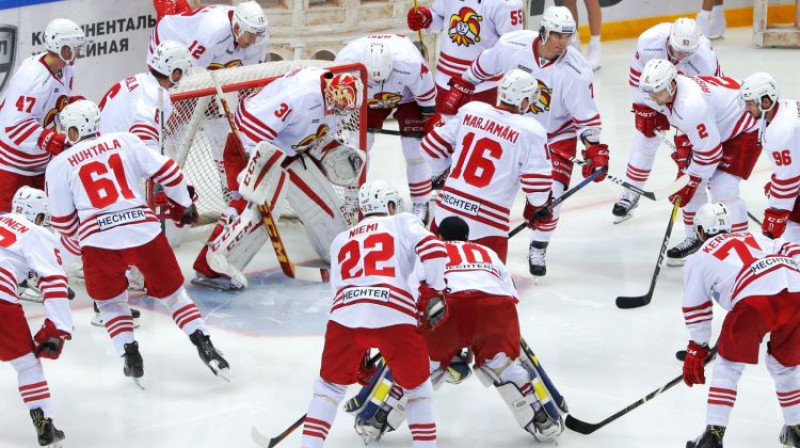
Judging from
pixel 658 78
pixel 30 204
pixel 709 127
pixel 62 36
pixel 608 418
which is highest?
pixel 62 36

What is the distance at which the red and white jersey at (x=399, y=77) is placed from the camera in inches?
273

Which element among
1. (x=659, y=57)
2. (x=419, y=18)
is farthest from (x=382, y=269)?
(x=419, y=18)

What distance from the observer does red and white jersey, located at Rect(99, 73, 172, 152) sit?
589cm

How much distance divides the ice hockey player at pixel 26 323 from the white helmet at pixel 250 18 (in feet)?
7.36

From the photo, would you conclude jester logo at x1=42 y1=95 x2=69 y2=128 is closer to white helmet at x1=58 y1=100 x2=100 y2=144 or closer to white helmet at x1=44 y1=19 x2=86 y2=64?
white helmet at x1=44 y1=19 x2=86 y2=64

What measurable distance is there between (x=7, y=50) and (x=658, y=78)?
12.3 ft

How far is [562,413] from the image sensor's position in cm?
493

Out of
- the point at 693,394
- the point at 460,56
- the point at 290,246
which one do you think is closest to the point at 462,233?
the point at 693,394

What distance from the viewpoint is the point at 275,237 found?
6430 millimetres

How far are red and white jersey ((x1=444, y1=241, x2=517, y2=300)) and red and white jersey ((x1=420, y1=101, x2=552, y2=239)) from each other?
2.97 ft

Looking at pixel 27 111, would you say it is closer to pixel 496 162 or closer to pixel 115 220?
pixel 115 220

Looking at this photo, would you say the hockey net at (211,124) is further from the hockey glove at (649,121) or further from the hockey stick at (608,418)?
the hockey stick at (608,418)

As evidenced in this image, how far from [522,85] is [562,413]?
146 centimetres

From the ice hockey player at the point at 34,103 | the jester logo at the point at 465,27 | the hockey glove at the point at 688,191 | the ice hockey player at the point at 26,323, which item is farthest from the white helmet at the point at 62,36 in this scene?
the hockey glove at the point at 688,191
